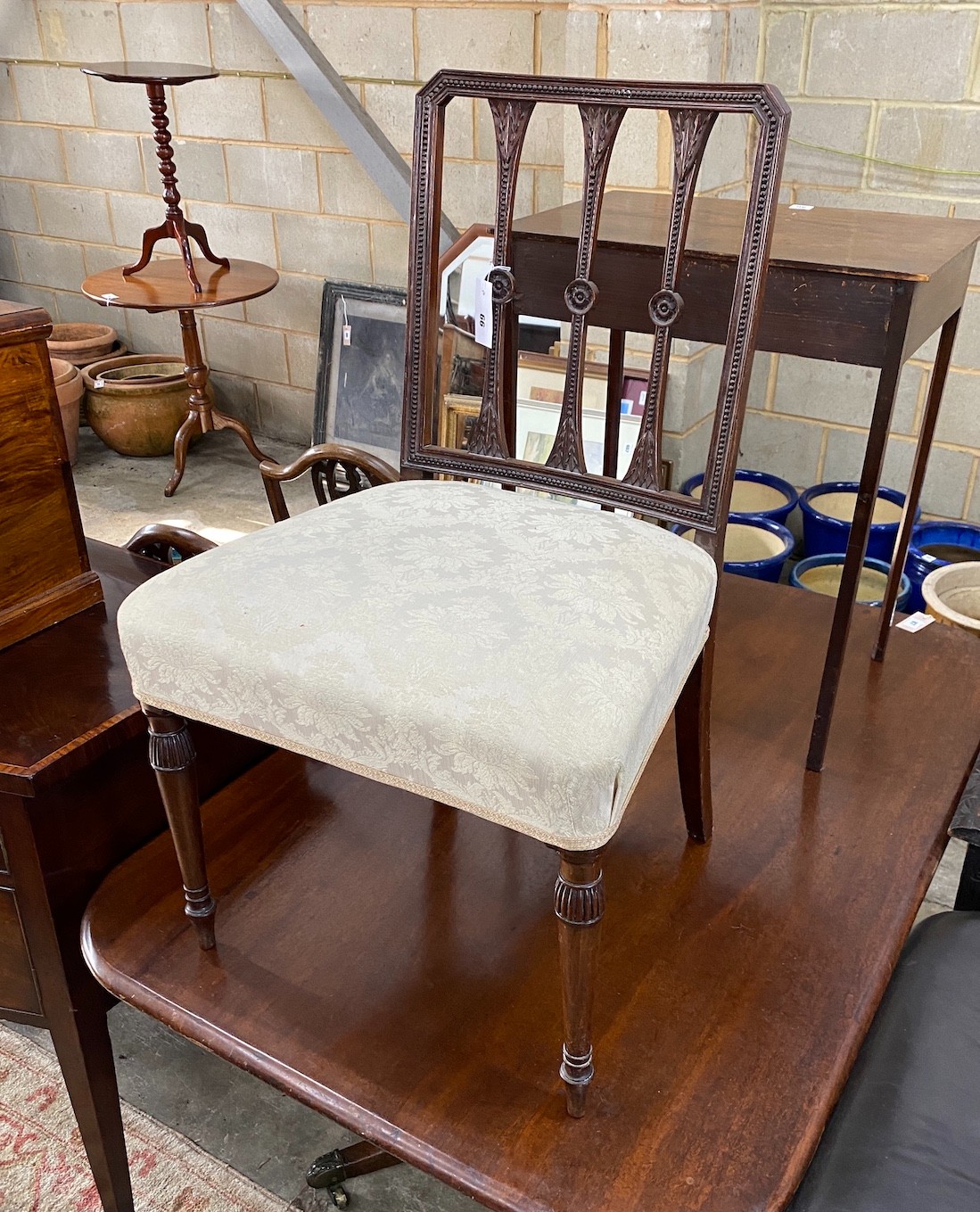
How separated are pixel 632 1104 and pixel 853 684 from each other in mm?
826

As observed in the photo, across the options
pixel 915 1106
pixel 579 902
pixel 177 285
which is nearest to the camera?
pixel 579 902

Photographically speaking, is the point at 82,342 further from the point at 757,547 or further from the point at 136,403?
the point at 757,547

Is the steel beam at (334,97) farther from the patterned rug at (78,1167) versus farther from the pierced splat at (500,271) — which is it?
the patterned rug at (78,1167)

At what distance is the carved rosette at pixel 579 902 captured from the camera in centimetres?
86

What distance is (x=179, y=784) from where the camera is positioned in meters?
1.05

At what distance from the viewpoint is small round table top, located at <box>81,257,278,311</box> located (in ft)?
9.29

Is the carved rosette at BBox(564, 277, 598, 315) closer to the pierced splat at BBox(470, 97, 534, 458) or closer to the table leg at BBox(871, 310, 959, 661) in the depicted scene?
the pierced splat at BBox(470, 97, 534, 458)

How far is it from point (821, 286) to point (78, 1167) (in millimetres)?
1398

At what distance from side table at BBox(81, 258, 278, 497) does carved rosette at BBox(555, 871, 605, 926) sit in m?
2.29

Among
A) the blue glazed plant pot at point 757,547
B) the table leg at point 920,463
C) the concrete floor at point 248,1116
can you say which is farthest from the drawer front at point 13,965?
the blue glazed plant pot at point 757,547

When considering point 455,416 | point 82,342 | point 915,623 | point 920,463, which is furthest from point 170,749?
point 82,342

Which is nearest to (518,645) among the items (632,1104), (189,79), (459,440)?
(632,1104)

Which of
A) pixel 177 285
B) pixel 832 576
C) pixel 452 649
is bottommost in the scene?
pixel 832 576

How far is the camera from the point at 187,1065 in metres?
1.45
